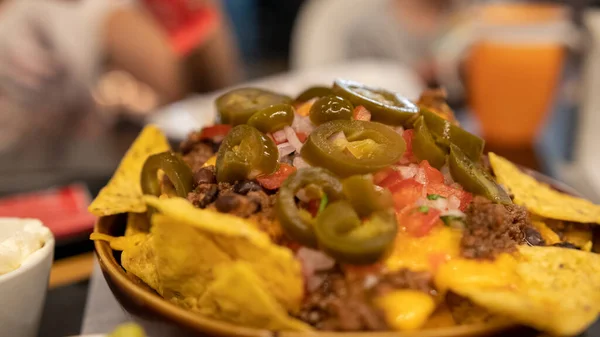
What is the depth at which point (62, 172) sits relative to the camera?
2803mm

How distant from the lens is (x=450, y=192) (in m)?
1.28

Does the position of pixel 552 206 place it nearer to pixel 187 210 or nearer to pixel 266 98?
pixel 266 98

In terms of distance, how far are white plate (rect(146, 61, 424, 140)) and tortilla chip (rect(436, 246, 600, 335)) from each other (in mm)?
2278


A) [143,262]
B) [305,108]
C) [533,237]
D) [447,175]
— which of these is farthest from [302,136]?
[533,237]

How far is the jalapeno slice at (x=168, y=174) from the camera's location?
134cm

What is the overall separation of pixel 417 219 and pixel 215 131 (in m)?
0.67

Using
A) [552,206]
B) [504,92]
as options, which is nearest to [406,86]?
[504,92]

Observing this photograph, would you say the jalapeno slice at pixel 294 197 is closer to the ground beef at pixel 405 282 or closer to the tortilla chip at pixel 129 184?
the ground beef at pixel 405 282

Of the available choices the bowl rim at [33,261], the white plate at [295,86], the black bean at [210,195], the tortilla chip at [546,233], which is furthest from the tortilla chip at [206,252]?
the white plate at [295,86]

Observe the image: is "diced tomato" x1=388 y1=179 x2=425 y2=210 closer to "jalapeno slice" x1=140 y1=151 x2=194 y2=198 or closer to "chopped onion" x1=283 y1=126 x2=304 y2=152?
"chopped onion" x1=283 y1=126 x2=304 y2=152

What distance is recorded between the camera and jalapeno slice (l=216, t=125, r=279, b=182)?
1270 millimetres

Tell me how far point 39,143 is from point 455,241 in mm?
3578

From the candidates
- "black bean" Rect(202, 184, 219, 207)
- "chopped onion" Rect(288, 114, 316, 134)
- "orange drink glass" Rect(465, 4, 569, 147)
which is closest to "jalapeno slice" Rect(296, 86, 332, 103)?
"chopped onion" Rect(288, 114, 316, 134)

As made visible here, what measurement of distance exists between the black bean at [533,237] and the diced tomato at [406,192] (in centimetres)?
28
